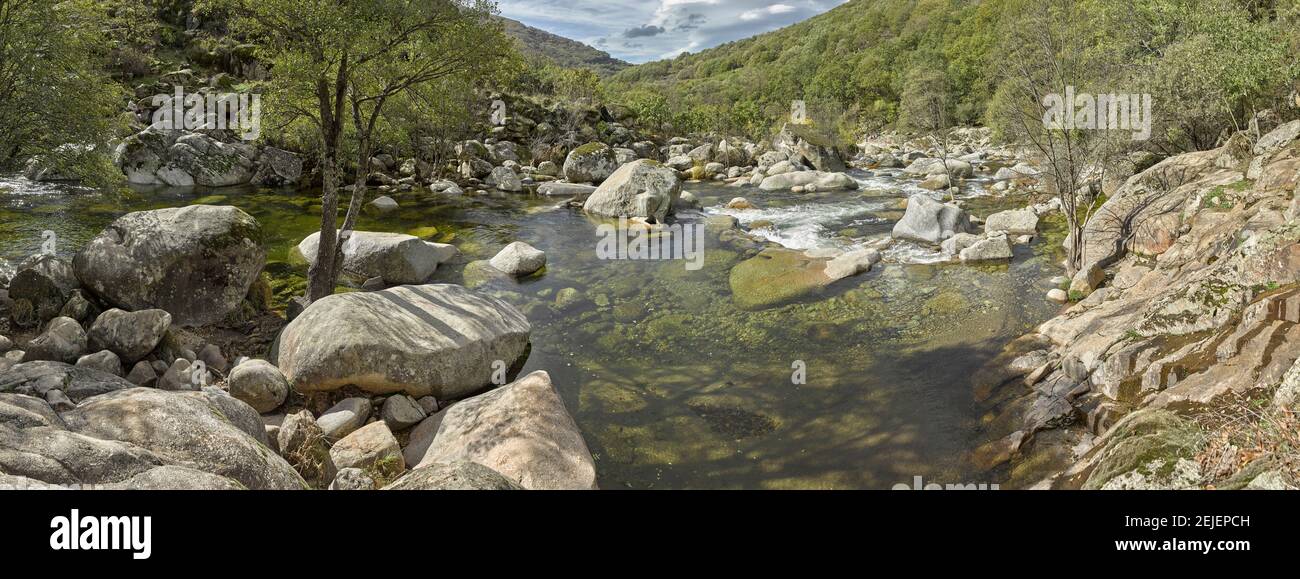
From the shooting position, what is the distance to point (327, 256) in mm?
14625

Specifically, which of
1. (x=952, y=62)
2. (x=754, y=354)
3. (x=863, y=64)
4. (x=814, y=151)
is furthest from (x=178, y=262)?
(x=863, y=64)

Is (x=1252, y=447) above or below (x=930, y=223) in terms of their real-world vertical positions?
below

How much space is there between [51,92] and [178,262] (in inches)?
197

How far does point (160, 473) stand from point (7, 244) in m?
21.7

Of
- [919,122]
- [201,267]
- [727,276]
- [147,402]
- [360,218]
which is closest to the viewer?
[147,402]

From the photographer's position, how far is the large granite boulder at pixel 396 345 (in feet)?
35.1

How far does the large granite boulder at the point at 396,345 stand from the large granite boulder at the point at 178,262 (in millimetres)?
3200

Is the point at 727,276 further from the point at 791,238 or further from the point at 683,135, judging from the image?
the point at 683,135

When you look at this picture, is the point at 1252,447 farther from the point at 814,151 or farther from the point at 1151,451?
the point at 814,151

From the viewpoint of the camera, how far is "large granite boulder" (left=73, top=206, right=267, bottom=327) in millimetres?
12750

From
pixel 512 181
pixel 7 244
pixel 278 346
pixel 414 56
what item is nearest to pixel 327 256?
pixel 278 346

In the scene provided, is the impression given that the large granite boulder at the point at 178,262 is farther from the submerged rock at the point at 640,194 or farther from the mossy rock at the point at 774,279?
the submerged rock at the point at 640,194

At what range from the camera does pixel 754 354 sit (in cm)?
1343

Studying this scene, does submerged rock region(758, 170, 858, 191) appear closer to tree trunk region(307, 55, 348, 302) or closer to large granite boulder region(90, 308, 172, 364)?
tree trunk region(307, 55, 348, 302)
